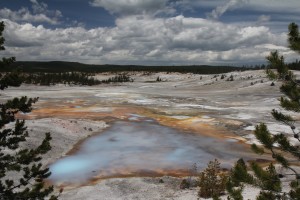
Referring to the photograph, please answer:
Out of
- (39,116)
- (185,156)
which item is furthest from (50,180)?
(39,116)

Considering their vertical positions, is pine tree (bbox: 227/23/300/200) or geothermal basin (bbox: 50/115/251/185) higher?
pine tree (bbox: 227/23/300/200)

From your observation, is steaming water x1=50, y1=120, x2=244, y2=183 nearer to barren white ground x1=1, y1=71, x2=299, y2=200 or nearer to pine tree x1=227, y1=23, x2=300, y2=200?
barren white ground x1=1, y1=71, x2=299, y2=200

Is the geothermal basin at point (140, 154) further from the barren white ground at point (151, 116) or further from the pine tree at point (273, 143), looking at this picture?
the pine tree at point (273, 143)

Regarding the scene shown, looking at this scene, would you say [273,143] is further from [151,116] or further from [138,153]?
[151,116]

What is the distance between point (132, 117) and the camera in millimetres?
37125

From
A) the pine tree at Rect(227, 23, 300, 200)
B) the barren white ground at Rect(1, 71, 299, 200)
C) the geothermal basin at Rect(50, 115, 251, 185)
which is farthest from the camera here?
the geothermal basin at Rect(50, 115, 251, 185)

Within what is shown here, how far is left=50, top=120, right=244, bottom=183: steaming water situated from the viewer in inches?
812

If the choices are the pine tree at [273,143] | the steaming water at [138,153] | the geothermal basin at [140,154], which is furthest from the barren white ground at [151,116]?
the pine tree at [273,143]

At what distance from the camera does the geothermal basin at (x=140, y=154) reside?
20.4 m

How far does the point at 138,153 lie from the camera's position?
79.4ft

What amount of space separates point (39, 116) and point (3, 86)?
2755 centimetres

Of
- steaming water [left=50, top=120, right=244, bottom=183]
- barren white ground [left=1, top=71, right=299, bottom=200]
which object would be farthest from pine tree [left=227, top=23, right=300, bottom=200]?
steaming water [left=50, top=120, right=244, bottom=183]

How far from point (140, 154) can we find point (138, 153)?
0.88 feet

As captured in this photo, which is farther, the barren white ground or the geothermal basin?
the geothermal basin
